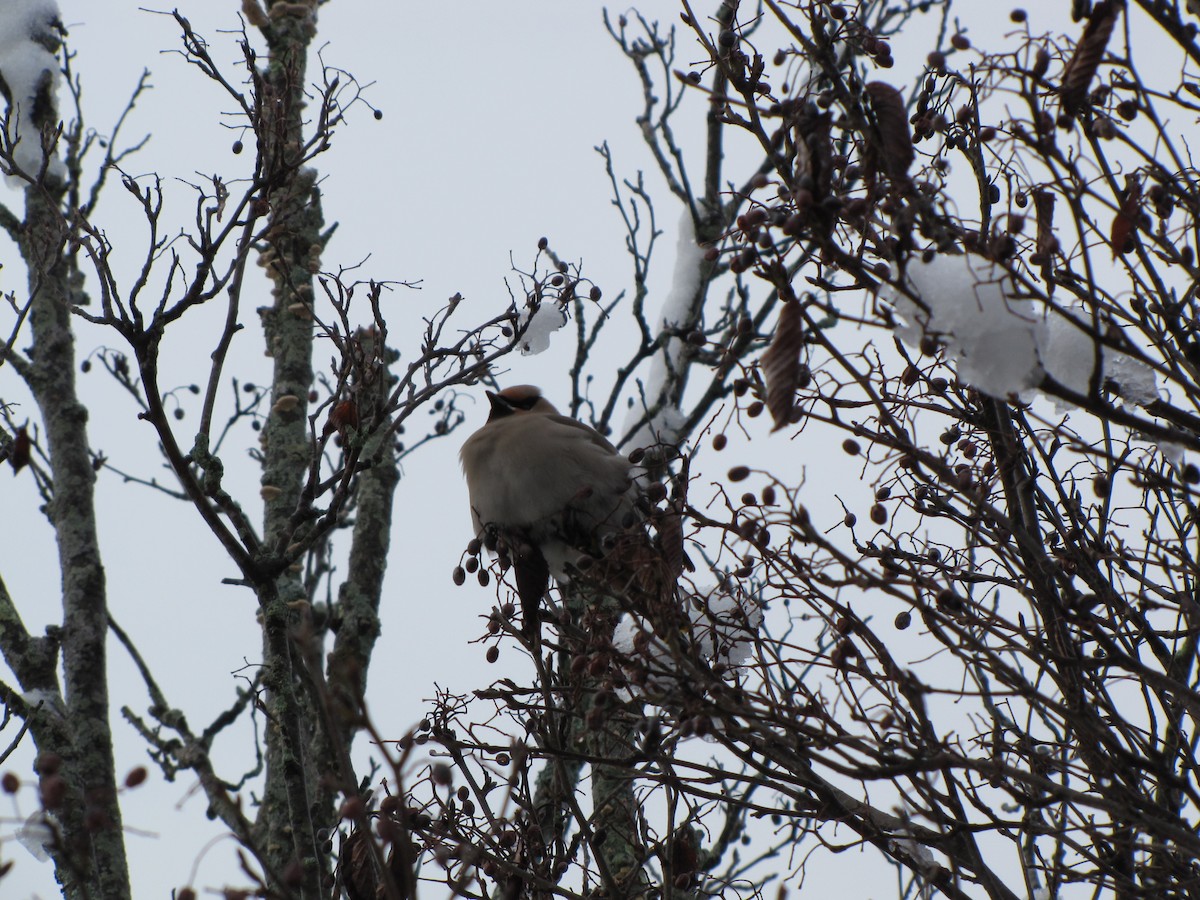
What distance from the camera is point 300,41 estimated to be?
687 centimetres

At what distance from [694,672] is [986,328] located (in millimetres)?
873

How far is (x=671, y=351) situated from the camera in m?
6.46

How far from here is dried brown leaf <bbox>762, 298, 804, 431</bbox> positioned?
6.91 ft

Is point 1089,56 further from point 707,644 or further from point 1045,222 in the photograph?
point 707,644

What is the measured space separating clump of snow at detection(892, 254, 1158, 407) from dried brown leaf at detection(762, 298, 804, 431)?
8.4 inches

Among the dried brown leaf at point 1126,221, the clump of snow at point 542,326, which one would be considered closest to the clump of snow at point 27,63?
the clump of snow at point 542,326

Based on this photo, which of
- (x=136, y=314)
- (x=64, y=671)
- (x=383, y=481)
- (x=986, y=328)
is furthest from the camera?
(x=383, y=481)

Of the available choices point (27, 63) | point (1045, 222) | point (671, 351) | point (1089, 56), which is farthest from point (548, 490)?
point (27, 63)

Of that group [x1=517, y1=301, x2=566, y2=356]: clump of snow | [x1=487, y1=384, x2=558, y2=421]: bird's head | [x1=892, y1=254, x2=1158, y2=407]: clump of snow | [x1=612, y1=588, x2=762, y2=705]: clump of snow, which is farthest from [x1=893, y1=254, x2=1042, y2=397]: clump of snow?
[x1=487, y1=384, x2=558, y2=421]: bird's head

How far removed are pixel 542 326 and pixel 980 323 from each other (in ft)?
7.30

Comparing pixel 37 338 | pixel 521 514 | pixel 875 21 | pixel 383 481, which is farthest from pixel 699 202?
pixel 37 338

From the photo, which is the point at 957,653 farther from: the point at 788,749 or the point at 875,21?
the point at 875,21

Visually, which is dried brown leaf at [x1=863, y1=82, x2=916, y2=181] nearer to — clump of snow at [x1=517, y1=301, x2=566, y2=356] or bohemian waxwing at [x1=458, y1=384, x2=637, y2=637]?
clump of snow at [x1=517, y1=301, x2=566, y2=356]

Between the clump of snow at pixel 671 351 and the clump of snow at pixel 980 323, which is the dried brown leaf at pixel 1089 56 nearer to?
the clump of snow at pixel 980 323
